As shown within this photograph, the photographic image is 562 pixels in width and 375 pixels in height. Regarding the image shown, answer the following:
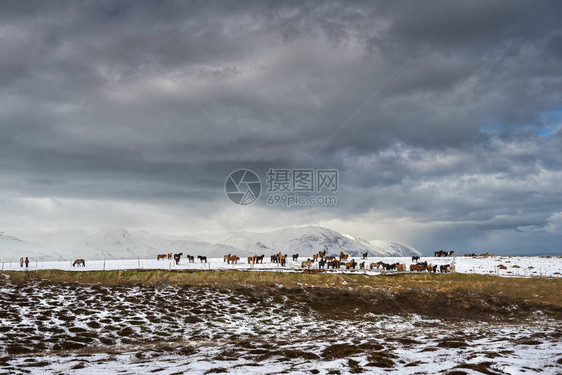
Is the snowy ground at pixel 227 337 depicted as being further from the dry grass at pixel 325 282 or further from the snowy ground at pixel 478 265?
the snowy ground at pixel 478 265

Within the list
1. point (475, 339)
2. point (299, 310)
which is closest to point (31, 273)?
point (299, 310)

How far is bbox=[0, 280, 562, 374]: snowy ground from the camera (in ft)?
53.7

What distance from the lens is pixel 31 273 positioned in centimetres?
4225

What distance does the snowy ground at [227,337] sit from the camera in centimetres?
1636

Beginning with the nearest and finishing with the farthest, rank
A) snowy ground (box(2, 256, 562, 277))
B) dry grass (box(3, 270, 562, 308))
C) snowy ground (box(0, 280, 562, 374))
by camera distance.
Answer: snowy ground (box(0, 280, 562, 374)) < dry grass (box(3, 270, 562, 308)) < snowy ground (box(2, 256, 562, 277))

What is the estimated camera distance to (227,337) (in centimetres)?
2750

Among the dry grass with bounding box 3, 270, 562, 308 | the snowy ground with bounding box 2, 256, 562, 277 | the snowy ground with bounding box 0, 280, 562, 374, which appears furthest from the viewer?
the snowy ground with bounding box 2, 256, 562, 277

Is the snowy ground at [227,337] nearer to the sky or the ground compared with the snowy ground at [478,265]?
nearer to the ground

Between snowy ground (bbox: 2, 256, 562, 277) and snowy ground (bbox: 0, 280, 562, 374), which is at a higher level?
snowy ground (bbox: 2, 256, 562, 277)

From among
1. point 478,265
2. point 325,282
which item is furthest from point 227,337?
point 478,265

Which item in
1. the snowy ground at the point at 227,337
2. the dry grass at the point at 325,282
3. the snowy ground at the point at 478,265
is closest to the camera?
the snowy ground at the point at 227,337

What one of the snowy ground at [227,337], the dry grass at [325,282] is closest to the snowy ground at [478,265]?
the dry grass at [325,282]

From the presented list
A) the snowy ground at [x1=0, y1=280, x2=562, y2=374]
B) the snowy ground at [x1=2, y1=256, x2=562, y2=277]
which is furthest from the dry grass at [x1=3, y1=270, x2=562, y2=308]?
the snowy ground at [x1=2, y1=256, x2=562, y2=277]

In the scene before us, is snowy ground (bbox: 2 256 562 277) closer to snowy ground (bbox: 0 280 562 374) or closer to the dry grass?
the dry grass
